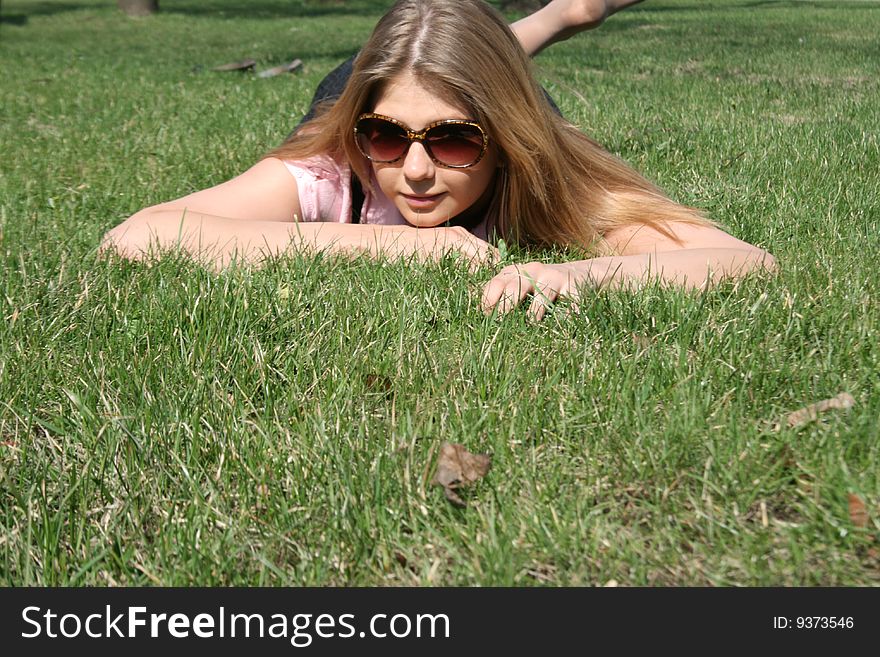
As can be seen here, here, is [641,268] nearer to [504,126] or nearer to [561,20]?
[504,126]

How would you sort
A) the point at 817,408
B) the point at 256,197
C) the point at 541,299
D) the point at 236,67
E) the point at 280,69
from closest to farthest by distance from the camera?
1. the point at 817,408
2. the point at 541,299
3. the point at 256,197
4. the point at 280,69
5. the point at 236,67

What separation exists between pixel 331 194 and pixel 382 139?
2.01 feet

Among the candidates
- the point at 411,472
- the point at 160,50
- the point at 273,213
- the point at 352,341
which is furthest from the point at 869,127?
the point at 160,50

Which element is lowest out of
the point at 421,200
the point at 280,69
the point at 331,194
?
the point at 421,200

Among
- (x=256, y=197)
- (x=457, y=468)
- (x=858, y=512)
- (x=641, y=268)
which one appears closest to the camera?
(x=858, y=512)

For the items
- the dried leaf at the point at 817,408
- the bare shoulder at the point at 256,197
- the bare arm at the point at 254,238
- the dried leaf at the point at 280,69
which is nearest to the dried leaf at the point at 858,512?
the dried leaf at the point at 817,408

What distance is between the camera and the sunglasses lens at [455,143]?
3461mm

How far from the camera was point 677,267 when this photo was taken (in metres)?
3.25

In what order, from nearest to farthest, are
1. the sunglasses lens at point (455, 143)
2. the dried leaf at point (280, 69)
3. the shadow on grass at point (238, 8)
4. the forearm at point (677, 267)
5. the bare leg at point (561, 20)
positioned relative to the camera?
the forearm at point (677, 267) < the sunglasses lens at point (455, 143) < the bare leg at point (561, 20) < the dried leaf at point (280, 69) < the shadow on grass at point (238, 8)

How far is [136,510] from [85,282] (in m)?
1.40

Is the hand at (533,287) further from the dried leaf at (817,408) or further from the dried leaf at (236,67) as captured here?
the dried leaf at (236,67)

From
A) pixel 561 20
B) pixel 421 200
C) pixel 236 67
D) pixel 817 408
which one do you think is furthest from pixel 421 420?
pixel 236 67

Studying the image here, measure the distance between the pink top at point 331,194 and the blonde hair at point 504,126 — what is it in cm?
5
